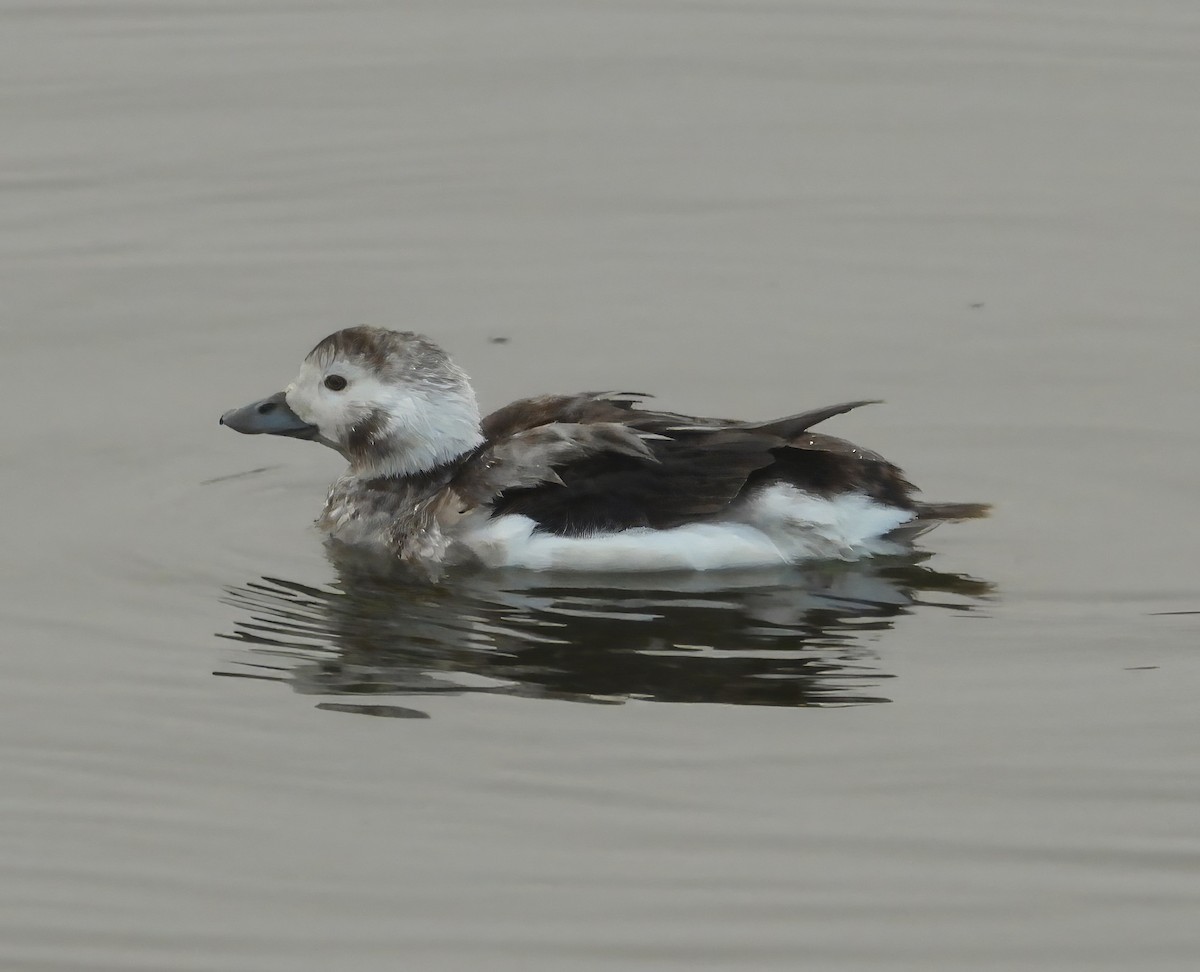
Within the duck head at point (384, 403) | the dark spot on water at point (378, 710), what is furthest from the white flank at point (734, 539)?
the dark spot on water at point (378, 710)

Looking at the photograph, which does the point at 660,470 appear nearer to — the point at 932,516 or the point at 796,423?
the point at 796,423

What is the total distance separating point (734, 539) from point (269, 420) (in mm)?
2037

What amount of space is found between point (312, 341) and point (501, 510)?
2.89 meters

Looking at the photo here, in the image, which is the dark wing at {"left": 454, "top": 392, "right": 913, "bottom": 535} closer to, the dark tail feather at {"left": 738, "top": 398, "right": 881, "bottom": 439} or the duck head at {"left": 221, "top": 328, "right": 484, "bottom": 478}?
the dark tail feather at {"left": 738, "top": 398, "right": 881, "bottom": 439}

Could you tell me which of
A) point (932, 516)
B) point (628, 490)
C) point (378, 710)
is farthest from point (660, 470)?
point (378, 710)

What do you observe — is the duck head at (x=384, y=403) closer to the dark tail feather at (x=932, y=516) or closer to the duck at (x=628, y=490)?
the duck at (x=628, y=490)

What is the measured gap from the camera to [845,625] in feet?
29.0

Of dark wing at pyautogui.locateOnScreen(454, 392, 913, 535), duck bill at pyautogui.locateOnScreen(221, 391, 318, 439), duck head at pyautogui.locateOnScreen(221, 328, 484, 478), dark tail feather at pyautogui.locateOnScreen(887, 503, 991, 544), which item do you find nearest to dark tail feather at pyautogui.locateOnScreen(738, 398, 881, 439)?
dark wing at pyautogui.locateOnScreen(454, 392, 913, 535)

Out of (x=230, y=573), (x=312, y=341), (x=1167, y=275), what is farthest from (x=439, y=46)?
(x=230, y=573)

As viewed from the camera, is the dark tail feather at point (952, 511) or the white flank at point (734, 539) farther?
the dark tail feather at point (952, 511)

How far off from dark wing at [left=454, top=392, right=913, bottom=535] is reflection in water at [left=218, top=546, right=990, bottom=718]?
10.9 inches

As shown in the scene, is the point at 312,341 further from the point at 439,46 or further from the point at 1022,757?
the point at 1022,757

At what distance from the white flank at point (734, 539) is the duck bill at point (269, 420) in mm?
1085

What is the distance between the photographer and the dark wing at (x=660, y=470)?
909cm
